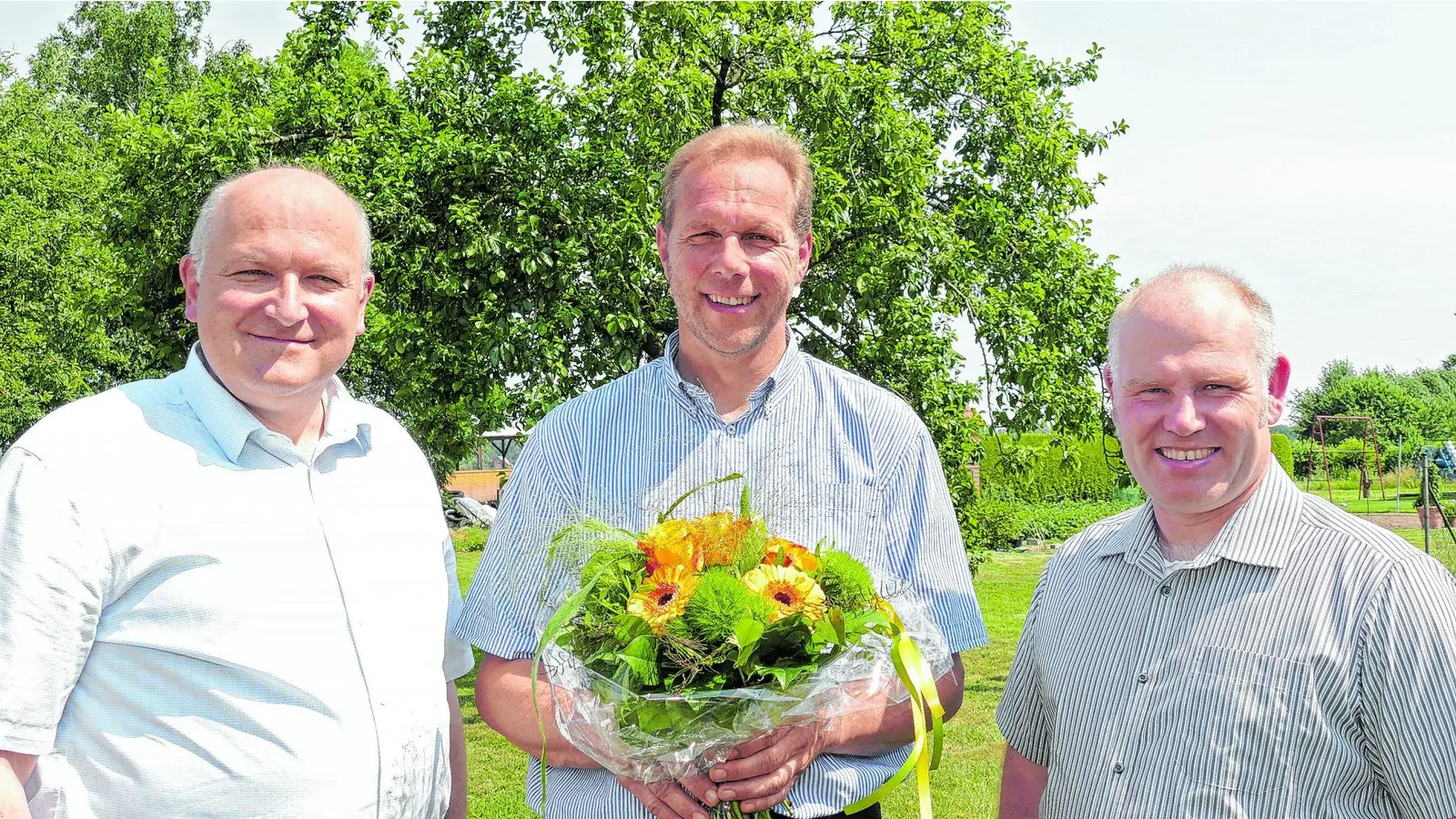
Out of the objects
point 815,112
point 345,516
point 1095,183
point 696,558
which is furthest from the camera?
point 1095,183

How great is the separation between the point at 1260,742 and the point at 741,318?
1.57 metres

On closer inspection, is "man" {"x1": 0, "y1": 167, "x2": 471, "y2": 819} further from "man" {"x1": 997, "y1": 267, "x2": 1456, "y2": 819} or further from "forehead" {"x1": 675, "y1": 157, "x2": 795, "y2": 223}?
"man" {"x1": 997, "y1": 267, "x2": 1456, "y2": 819}

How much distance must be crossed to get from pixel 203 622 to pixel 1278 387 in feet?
8.33

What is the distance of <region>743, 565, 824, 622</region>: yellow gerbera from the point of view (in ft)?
7.68

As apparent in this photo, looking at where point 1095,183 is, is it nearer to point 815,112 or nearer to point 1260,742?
point 815,112

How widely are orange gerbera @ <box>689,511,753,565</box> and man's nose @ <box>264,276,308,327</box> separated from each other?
45.0 inches

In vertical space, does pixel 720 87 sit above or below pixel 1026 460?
above

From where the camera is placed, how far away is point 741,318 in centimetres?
307

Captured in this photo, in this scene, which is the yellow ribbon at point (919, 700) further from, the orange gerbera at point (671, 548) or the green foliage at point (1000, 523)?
the green foliage at point (1000, 523)

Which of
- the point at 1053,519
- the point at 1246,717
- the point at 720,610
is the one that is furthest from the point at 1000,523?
the point at 720,610

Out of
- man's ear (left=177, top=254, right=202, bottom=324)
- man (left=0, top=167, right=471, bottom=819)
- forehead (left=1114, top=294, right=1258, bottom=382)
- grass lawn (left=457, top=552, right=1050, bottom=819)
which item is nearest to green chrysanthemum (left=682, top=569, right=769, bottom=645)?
man (left=0, top=167, right=471, bottom=819)

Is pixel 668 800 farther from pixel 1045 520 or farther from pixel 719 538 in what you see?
pixel 1045 520

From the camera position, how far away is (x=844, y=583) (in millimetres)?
2475

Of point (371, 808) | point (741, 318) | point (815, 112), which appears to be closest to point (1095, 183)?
point (815, 112)
